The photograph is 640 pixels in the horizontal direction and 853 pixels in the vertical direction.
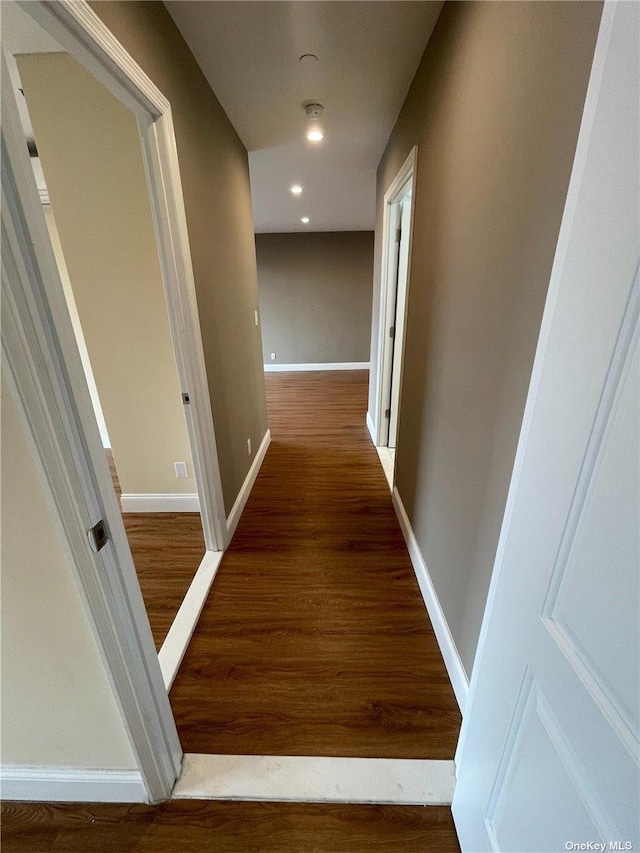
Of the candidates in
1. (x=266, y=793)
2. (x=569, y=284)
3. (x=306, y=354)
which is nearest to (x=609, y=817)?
(x=569, y=284)

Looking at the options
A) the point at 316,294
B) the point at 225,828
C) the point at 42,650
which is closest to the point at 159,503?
the point at 42,650

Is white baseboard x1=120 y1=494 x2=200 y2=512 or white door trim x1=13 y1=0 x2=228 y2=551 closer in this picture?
white door trim x1=13 y1=0 x2=228 y2=551

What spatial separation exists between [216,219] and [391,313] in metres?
1.52

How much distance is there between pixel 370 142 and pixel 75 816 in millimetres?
3657

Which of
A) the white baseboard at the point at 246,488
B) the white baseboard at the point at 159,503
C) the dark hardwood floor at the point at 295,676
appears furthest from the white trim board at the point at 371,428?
the white baseboard at the point at 159,503

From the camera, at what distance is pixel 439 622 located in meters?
1.46

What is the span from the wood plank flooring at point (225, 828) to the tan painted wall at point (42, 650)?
0.17 metres

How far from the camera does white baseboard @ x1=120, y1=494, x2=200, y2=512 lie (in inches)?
93.4

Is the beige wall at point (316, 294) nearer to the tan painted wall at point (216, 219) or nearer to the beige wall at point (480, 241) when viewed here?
the tan painted wall at point (216, 219)

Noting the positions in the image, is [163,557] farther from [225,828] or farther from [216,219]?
[216,219]

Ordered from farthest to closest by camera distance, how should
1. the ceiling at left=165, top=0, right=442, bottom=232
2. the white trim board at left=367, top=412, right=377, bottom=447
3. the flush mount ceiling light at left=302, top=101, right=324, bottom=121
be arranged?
the white trim board at left=367, top=412, right=377, bottom=447, the flush mount ceiling light at left=302, top=101, right=324, bottom=121, the ceiling at left=165, top=0, right=442, bottom=232

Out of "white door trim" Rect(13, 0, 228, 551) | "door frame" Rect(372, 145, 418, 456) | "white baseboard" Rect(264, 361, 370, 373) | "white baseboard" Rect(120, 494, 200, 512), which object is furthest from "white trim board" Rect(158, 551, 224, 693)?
"white baseboard" Rect(264, 361, 370, 373)

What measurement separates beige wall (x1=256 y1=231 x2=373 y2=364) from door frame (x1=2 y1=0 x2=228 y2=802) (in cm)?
503

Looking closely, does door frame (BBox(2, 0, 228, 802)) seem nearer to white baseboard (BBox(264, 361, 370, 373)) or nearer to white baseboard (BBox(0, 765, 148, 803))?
white baseboard (BBox(0, 765, 148, 803))
